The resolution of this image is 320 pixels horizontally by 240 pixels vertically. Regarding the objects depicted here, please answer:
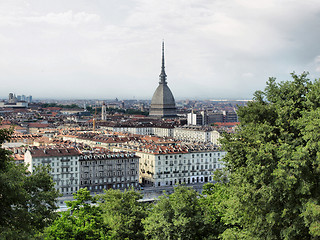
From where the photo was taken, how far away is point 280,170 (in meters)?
19.2

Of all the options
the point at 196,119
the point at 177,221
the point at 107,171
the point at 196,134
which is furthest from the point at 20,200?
the point at 196,119

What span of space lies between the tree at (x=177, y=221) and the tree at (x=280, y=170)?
3940 mm

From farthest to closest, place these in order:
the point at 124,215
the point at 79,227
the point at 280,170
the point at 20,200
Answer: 1. the point at 124,215
2. the point at 79,227
3. the point at 280,170
4. the point at 20,200

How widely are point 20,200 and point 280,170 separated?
9.93 m

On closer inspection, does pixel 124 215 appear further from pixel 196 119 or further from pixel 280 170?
pixel 196 119

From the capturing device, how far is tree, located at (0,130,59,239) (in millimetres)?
15141

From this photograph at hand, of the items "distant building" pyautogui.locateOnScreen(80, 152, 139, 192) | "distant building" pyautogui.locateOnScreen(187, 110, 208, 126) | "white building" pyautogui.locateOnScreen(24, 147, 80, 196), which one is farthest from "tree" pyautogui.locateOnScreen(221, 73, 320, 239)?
"distant building" pyautogui.locateOnScreen(187, 110, 208, 126)

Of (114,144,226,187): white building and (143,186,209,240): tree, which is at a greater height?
(143,186,209,240): tree

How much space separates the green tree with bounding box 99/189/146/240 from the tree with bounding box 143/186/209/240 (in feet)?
4.73

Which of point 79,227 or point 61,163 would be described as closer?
point 79,227

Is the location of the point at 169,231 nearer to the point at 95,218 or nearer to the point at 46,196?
the point at 95,218

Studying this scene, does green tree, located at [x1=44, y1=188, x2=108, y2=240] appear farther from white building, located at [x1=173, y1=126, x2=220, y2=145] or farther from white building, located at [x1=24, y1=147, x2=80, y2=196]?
white building, located at [x1=173, y1=126, x2=220, y2=145]

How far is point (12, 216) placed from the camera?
1573 centimetres

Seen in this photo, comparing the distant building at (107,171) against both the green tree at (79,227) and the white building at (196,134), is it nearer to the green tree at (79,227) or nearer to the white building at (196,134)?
the green tree at (79,227)
